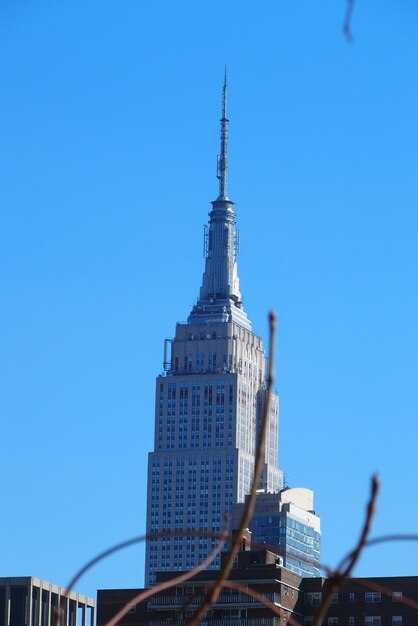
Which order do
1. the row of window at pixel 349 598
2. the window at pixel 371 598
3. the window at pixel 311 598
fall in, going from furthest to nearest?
the window at pixel 311 598
the row of window at pixel 349 598
the window at pixel 371 598

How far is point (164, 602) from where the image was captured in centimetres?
14062

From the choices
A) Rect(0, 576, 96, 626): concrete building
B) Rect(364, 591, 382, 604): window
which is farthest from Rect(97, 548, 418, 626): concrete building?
Rect(0, 576, 96, 626): concrete building

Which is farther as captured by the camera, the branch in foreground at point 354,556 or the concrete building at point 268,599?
the concrete building at point 268,599

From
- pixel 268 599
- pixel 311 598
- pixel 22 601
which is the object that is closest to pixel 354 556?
pixel 268 599

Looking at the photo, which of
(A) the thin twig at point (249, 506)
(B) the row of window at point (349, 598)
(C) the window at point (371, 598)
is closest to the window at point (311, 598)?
(B) the row of window at point (349, 598)

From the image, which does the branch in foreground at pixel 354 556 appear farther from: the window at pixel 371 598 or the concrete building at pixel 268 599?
the window at pixel 371 598

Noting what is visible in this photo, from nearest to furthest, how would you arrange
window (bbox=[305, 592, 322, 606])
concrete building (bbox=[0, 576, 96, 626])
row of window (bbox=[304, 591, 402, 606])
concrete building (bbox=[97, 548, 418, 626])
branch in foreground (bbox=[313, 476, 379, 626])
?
branch in foreground (bbox=[313, 476, 379, 626])
concrete building (bbox=[97, 548, 418, 626])
row of window (bbox=[304, 591, 402, 606])
window (bbox=[305, 592, 322, 606])
concrete building (bbox=[0, 576, 96, 626])

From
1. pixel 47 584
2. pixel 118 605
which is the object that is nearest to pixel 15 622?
pixel 47 584

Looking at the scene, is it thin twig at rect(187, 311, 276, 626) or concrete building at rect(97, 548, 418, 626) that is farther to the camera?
concrete building at rect(97, 548, 418, 626)

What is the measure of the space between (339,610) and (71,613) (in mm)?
58161

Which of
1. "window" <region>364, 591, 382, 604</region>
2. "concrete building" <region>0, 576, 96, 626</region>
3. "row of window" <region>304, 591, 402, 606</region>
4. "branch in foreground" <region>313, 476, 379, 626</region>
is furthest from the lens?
"concrete building" <region>0, 576, 96, 626</region>

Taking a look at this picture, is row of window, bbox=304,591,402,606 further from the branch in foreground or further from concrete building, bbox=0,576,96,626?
the branch in foreground

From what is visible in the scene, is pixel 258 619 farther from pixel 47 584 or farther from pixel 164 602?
pixel 47 584

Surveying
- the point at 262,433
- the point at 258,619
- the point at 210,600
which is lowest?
the point at 210,600
